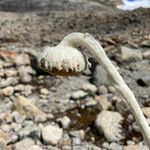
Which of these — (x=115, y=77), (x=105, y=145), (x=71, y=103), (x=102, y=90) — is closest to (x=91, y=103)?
(x=71, y=103)

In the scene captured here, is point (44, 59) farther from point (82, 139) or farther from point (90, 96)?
point (90, 96)

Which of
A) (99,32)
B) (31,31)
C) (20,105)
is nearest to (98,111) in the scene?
(20,105)

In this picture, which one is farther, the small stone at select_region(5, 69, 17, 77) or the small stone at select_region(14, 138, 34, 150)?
the small stone at select_region(5, 69, 17, 77)

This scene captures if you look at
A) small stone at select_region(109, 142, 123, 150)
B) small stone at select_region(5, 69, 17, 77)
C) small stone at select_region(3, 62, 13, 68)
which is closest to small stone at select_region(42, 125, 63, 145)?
small stone at select_region(109, 142, 123, 150)

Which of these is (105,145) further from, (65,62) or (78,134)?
(65,62)

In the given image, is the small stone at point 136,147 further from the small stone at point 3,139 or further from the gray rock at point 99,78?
the gray rock at point 99,78

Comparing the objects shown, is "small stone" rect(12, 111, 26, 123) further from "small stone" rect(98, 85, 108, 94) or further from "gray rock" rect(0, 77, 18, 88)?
"small stone" rect(98, 85, 108, 94)

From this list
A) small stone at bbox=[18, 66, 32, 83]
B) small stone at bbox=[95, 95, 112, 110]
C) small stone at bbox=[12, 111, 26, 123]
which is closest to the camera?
small stone at bbox=[12, 111, 26, 123]
